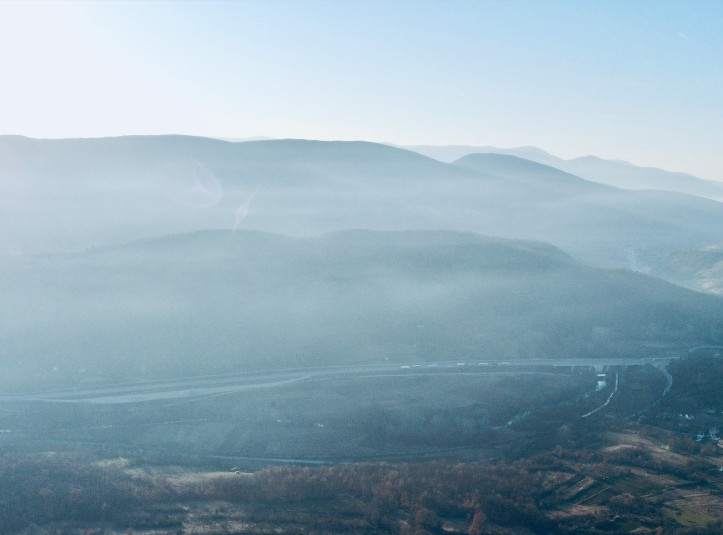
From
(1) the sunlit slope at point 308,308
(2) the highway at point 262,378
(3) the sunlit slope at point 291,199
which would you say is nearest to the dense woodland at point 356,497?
(2) the highway at point 262,378

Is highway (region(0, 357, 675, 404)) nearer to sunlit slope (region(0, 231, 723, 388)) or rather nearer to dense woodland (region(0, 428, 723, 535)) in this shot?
sunlit slope (region(0, 231, 723, 388))

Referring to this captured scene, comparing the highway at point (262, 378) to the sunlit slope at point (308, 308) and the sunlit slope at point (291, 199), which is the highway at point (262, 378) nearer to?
the sunlit slope at point (308, 308)

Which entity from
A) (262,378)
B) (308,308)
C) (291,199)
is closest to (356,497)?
(262,378)

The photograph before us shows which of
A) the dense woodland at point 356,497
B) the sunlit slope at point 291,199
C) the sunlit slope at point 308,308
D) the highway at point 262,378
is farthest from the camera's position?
the sunlit slope at point 291,199

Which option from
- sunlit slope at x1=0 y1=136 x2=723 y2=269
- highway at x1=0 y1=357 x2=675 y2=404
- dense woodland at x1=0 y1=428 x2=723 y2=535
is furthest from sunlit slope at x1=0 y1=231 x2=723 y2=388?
sunlit slope at x1=0 y1=136 x2=723 y2=269

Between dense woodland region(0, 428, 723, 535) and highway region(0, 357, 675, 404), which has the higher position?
highway region(0, 357, 675, 404)

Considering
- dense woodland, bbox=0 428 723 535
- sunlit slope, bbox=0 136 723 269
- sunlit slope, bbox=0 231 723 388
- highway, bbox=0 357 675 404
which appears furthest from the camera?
sunlit slope, bbox=0 136 723 269

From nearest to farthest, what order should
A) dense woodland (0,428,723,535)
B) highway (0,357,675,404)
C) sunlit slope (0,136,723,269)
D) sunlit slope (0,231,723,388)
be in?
dense woodland (0,428,723,535) < highway (0,357,675,404) < sunlit slope (0,231,723,388) < sunlit slope (0,136,723,269)
